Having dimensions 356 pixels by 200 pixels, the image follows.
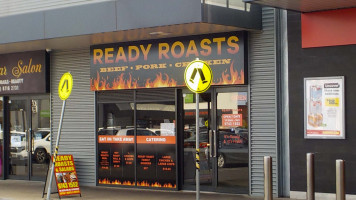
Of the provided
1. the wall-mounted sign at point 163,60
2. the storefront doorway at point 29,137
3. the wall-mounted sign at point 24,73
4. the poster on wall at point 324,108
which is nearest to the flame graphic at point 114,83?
the wall-mounted sign at point 163,60

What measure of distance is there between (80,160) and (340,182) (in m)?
9.22

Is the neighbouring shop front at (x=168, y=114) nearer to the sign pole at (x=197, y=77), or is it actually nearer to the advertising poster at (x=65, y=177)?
the advertising poster at (x=65, y=177)

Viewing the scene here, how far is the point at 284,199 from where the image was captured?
13.7 m

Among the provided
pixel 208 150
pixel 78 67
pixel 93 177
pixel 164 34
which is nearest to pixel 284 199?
pixel 208 150

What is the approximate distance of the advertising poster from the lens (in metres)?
14.9

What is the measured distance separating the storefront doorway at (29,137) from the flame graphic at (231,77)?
601cm

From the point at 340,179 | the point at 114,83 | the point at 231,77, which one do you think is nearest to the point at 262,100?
the point at 231,77

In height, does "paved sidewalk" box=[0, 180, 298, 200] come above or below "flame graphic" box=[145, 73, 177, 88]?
below

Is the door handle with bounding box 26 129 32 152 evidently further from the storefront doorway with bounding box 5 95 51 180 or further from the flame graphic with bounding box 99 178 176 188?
the flame graphic with bounding box 99 178 176 188

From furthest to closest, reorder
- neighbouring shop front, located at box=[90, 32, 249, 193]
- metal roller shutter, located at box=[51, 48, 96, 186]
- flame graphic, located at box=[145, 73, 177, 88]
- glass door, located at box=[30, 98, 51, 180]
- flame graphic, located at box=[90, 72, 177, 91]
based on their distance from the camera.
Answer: glass door, located at box=[30, 98, 51, 180], metal roller shutter, located at box=[51, 48, 96, 186], flame graphic, located at box=[90, 72, 177, 91], flame graphic, located at box=[145, 73, 177, 88], neighbouring shop front, located at box=[90, 32, 249, 193]

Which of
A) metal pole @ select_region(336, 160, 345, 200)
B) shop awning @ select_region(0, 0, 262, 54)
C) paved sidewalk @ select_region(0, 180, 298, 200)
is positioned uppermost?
shop awning @ select_region(0, 0, 262, 54)

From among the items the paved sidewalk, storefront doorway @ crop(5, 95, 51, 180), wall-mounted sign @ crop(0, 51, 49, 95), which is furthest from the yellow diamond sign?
storefront doorway @ crop(5, 95, 51, 180)

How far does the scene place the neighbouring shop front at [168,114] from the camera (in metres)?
14.7

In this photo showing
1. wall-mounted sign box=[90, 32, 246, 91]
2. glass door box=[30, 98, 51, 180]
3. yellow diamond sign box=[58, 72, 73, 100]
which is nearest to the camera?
yellow diamond sign box=[58, 72, 73, 100]
